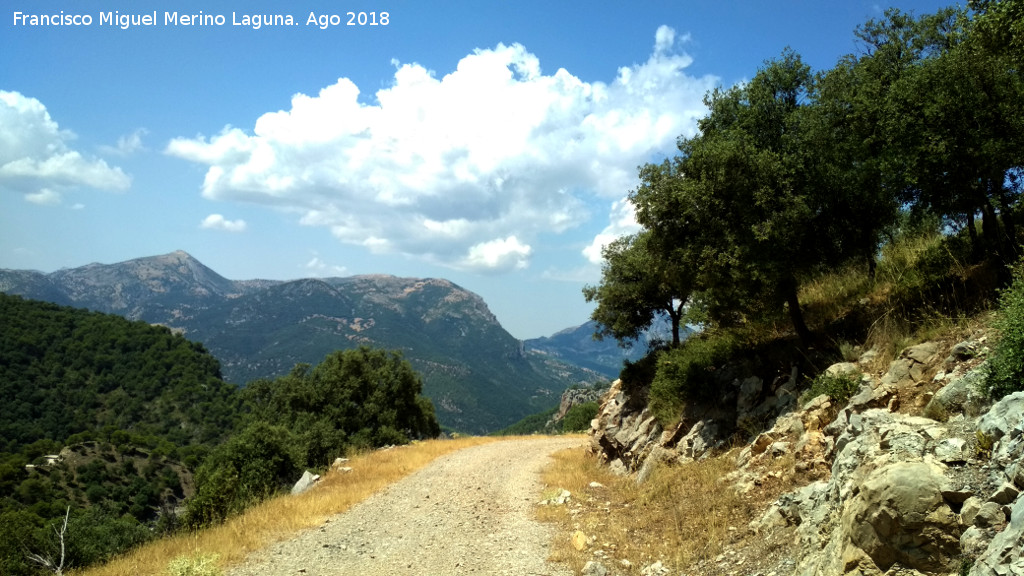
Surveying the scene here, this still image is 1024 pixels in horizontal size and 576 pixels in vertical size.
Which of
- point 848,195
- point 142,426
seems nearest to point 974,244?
point 848,195

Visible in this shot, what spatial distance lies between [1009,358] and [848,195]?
9711mm

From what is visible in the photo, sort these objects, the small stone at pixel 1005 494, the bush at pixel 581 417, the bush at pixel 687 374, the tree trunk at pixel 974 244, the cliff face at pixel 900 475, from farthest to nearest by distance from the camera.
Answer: the bush at pixel 581 417
the bush at pixel 687 374
the tree trunk at pixel 974 244
the cliff face at pixel 900 475
the small stone at pixel 1005 494

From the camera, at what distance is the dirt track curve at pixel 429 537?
10.6m

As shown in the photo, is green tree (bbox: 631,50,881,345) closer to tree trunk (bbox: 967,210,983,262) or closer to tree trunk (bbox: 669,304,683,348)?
tree trunk (bbox: 967,210,983,262)

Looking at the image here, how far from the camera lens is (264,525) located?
1380 cm

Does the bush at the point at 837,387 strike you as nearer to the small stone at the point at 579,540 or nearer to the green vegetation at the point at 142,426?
the small stone at the point at 579,540

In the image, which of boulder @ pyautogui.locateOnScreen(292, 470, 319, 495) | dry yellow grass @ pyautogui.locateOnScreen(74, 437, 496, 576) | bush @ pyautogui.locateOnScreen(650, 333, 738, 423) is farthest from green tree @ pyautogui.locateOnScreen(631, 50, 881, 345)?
boulder @ pyautogui.locateOnScreen(292, 470, 319, 495)

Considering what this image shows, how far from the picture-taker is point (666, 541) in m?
10.2

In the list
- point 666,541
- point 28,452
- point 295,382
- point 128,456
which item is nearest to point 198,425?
point 128,456

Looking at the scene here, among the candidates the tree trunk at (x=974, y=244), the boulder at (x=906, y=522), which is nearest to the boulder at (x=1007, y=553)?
the boulder at (x=906, y=522)

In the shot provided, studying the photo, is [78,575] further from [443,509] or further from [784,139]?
[784,139]

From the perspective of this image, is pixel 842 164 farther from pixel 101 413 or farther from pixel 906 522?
pixel 101 413

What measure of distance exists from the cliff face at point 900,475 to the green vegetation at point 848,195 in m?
1.63

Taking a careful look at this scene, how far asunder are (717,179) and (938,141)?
4.95 meters
